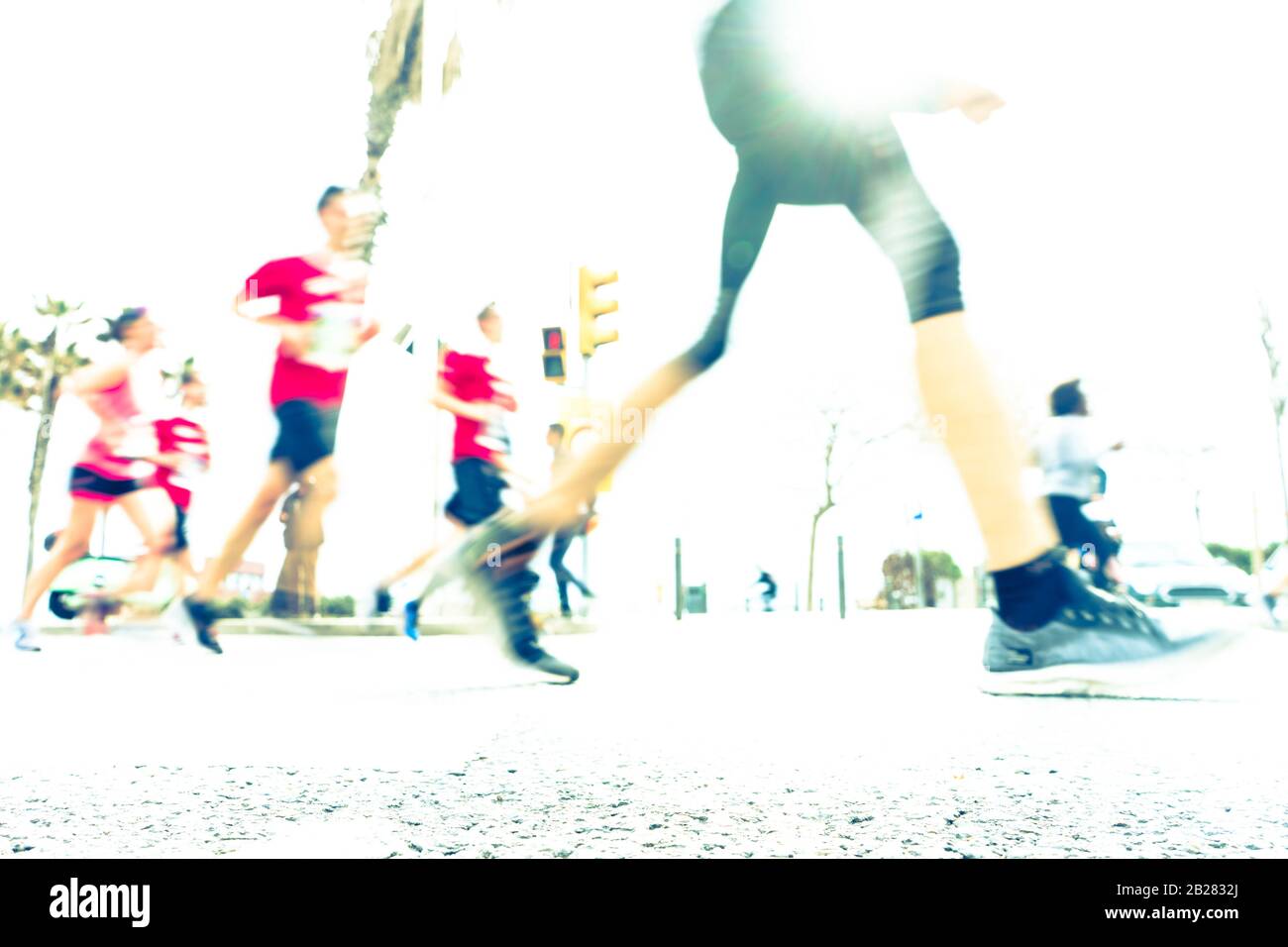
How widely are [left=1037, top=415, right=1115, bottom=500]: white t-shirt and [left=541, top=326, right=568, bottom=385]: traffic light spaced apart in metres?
0.80

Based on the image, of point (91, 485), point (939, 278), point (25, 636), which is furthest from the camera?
point (25, 636)

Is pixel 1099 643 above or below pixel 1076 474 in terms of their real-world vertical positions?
below

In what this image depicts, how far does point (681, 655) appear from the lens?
4.89 ft

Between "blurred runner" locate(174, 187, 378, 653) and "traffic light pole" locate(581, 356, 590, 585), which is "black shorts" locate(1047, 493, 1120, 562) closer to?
"traffic light pole" locate(581, 356, 590, 585)

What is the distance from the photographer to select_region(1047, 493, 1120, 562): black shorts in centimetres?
131

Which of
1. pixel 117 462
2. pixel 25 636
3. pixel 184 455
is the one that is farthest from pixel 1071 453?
pixel 25 636

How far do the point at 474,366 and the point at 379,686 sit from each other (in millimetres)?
654

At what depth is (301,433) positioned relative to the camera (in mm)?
1293

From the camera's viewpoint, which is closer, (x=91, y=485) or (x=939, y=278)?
(x=939, y=278)

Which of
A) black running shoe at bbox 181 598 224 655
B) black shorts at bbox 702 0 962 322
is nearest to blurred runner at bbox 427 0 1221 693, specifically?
black shorts at bbox 702 0 962 322

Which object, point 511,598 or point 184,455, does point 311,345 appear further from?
point 511,598

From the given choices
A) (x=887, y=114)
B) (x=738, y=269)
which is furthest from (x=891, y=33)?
(x=738, y=269)

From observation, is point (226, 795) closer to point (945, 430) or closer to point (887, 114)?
point (945, 430)

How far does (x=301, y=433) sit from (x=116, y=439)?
38cm
